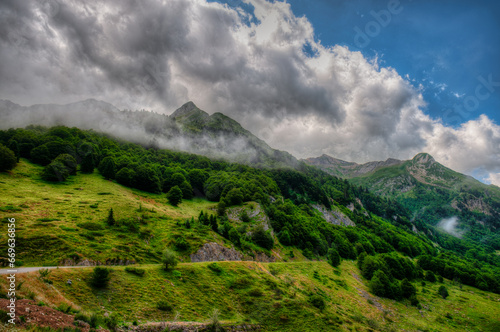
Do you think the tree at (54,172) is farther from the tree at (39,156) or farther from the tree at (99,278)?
the tree at (99,278)

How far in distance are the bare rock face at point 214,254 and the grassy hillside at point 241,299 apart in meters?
7.05

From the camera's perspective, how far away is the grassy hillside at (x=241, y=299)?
823 inches

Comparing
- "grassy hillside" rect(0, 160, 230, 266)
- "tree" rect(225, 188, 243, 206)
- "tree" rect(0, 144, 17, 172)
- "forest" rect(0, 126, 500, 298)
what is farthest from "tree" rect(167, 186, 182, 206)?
"tree" rect(0, 144, 17, 172)

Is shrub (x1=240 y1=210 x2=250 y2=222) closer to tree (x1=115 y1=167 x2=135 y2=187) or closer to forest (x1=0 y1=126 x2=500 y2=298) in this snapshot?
forest (x1=0 y1=126 x2=500 y2=298)

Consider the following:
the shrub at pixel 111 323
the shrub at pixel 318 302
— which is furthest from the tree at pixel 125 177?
the shrub at pixel 318 302

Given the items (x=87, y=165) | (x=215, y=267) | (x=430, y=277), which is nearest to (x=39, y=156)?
(x=87, y=165)

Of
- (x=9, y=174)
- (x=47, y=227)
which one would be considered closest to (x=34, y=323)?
(x=47, y=227)

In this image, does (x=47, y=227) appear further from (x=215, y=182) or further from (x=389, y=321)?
(x=215, y=182)

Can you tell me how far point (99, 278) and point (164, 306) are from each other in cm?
781

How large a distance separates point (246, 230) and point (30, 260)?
175 ft

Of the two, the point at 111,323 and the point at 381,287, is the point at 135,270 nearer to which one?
the point at 111,323

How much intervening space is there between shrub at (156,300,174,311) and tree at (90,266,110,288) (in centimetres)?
633

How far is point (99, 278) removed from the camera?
23.1m

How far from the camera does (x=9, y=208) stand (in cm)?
3647
